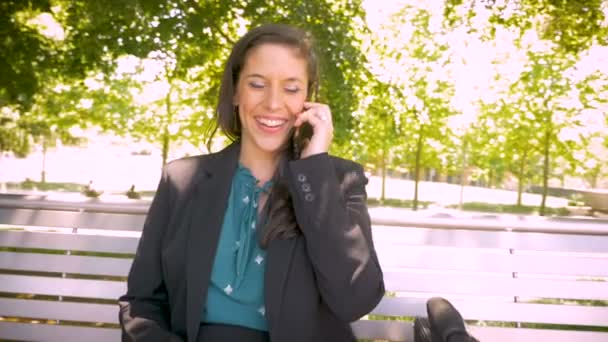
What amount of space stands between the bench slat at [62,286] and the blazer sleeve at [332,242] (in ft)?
4.92

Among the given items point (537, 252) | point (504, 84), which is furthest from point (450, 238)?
point (504, 84)

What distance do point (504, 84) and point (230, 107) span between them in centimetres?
817

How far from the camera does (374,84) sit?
6.82 metres

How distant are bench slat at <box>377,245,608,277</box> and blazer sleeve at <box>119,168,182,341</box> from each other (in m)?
1.22

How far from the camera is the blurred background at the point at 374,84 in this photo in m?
5.80

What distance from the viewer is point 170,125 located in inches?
408

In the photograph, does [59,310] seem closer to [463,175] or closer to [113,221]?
[113,221]

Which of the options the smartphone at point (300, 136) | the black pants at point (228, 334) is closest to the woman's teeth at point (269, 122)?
the smartphone at point (300, 136)

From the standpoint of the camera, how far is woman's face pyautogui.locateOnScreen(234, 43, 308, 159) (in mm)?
2055

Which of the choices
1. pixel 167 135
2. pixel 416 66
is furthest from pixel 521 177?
pixel 167 135

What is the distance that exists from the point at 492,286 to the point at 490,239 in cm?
25

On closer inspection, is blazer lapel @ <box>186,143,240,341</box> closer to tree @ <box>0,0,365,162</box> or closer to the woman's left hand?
the woman's left hand

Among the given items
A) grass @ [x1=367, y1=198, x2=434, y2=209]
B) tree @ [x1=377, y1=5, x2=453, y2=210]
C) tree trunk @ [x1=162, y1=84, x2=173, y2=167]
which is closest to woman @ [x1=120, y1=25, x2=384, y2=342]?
tree @ [x1=377, y1=5, x2=453, y2=210]

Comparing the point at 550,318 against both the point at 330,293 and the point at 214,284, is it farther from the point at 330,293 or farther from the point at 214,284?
the point at 214,284
